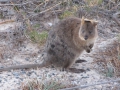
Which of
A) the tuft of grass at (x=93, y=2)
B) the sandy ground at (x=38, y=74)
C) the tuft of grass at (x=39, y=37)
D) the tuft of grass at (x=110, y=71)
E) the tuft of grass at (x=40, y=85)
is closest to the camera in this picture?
the tuft of grass at (x=40, y=85)

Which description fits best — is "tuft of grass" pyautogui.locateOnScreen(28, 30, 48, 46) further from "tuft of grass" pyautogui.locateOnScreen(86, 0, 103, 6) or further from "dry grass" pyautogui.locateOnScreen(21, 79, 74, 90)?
"dry grass" pyautogui.locateOnScreen(21, 79, 74, 90)

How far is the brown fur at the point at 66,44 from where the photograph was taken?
575 cm

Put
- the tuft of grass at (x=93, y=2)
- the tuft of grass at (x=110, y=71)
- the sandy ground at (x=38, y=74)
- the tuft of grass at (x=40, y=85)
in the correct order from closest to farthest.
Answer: the tuft of grass at (x=40, y=85) → the sandy ground at (x=38, y=74) → the tuft of grass at (x=110, y=71) → the tuft of grass at (x=93, y=2)

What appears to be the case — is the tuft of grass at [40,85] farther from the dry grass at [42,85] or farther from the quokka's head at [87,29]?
the quokka's head at [87,29]

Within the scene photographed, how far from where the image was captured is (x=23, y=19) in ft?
23.6

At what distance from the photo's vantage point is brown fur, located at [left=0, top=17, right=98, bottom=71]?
575cm

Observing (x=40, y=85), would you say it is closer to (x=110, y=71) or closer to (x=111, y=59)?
(x=110, y=71)

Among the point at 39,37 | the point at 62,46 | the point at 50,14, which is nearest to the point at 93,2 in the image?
the point at 50,14

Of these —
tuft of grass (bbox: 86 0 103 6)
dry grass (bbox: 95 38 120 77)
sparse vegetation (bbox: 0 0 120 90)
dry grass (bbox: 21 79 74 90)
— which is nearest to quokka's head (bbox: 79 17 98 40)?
dry grass (bbox: 95 38 120 77)

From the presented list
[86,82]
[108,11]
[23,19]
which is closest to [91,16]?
[108,11]

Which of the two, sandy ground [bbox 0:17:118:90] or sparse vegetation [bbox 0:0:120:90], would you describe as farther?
sparse vegetation [bbox 0:0:120:90]

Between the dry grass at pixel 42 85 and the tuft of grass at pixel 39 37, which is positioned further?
the tuft of grass at pixel 39 37

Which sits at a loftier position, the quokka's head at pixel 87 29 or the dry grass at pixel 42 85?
the quokka's head at pixel 87 29

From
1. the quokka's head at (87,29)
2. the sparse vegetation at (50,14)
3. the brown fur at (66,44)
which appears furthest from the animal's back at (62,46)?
the sparse vegetation at (50,14)
